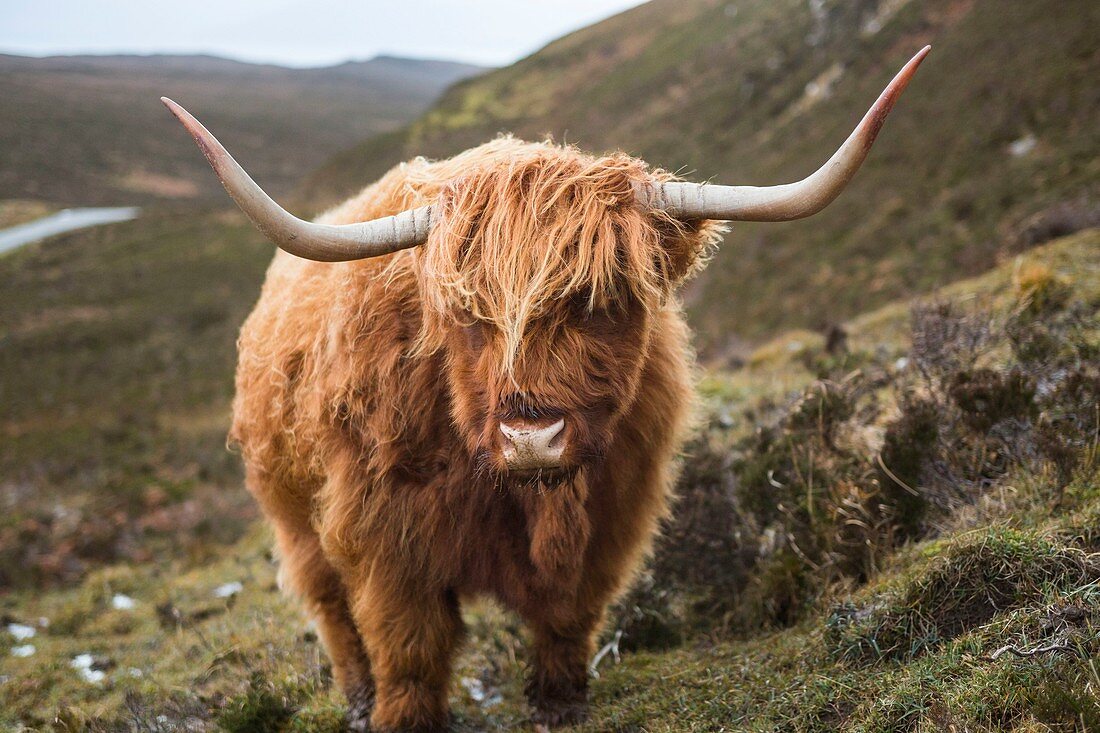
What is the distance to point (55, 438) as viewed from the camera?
50.4 feet

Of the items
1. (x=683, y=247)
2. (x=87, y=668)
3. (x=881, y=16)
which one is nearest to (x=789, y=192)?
(x=683, y=247)

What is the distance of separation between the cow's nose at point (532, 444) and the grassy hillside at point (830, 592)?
1129 mm

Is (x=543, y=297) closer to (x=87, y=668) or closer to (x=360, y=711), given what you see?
(x=360, y=711)

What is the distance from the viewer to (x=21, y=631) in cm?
608

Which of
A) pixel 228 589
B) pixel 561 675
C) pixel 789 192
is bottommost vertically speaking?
pixel 228 589

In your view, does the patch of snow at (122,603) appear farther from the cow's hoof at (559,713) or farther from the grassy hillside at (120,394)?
the cow's hoof at (559,713)

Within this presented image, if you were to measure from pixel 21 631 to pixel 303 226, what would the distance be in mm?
5578

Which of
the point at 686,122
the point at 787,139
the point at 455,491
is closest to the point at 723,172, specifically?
the point at 787,139

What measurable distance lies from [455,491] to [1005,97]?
17.3m

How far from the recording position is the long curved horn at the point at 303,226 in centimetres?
225

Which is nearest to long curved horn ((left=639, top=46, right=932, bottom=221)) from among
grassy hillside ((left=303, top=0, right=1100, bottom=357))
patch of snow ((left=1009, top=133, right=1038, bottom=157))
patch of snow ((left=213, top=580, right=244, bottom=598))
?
grassy hillside ((left=303, top=0, right=1100, bottom=357))

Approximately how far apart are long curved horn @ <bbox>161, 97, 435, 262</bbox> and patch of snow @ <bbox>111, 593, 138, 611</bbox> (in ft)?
18.5

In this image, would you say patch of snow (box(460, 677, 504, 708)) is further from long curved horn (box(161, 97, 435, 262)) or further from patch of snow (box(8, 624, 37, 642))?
patch of snow (box(8, 624, 37, 642))

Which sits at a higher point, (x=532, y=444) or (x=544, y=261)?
(x=544, y=261)
